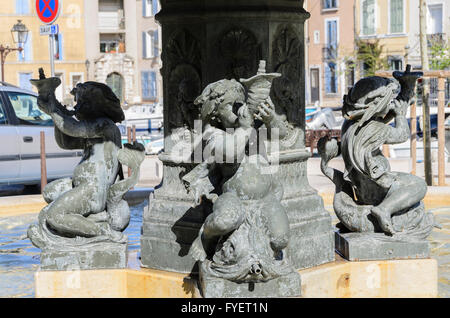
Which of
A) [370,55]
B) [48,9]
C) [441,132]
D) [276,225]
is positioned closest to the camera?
[276,225]

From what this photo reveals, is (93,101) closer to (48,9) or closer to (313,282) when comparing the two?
(313,282)

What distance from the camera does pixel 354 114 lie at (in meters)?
5.12

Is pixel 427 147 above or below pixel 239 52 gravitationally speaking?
below

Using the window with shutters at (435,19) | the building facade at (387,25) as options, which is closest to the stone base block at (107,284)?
the building facade at (387,25)

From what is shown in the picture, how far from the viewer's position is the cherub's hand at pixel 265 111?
14.5 feet

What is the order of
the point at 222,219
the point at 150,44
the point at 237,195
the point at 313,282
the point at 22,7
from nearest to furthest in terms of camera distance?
the point at 222,219, the point at 237,195, the point at 313,282, the point at 22,7, the point at 150,44

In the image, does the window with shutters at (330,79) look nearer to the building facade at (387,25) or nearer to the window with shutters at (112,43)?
the building facade at (387,25)

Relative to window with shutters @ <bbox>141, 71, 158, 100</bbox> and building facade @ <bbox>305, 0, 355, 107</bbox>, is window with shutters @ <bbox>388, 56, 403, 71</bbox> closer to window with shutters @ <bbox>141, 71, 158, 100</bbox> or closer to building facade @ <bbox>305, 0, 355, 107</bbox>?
building facade @ <bbox>305, 0, 355, 107</bbox>

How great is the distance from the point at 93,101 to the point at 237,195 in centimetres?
120

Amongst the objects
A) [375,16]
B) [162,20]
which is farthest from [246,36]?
[375,16]

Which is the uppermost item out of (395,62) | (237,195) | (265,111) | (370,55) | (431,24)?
(431,24)

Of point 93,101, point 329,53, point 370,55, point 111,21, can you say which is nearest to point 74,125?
point 93,101

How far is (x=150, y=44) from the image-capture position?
177 feet

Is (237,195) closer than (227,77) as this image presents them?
Yes
